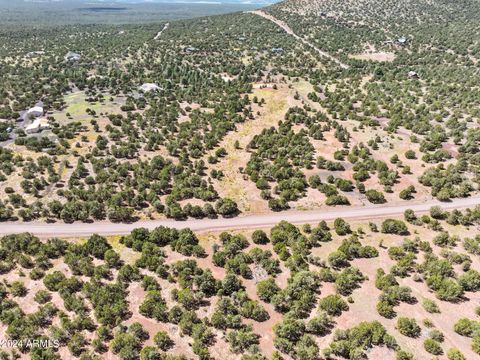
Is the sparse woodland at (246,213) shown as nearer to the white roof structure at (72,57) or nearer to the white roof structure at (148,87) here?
the white roof structure at (148,87)

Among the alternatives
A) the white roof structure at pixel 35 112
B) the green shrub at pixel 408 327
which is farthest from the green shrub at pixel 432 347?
the white roof structure at pixel 35 112

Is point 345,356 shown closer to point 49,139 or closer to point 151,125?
point 151,125

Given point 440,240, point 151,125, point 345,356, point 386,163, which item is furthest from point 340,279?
point 151,125

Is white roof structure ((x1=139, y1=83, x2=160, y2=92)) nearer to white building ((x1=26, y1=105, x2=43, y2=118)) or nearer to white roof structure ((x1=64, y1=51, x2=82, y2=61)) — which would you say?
white building ((x1=26, y1=105, x2=43, y2=118))

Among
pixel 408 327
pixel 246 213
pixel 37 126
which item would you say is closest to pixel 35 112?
pixel 37 126

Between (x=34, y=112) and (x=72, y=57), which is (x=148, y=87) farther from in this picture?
(x=72, y=57)

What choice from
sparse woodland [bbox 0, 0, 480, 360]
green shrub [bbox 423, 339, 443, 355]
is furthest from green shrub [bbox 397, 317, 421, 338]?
green shrub [bbox 423, 339, 443, 355]
